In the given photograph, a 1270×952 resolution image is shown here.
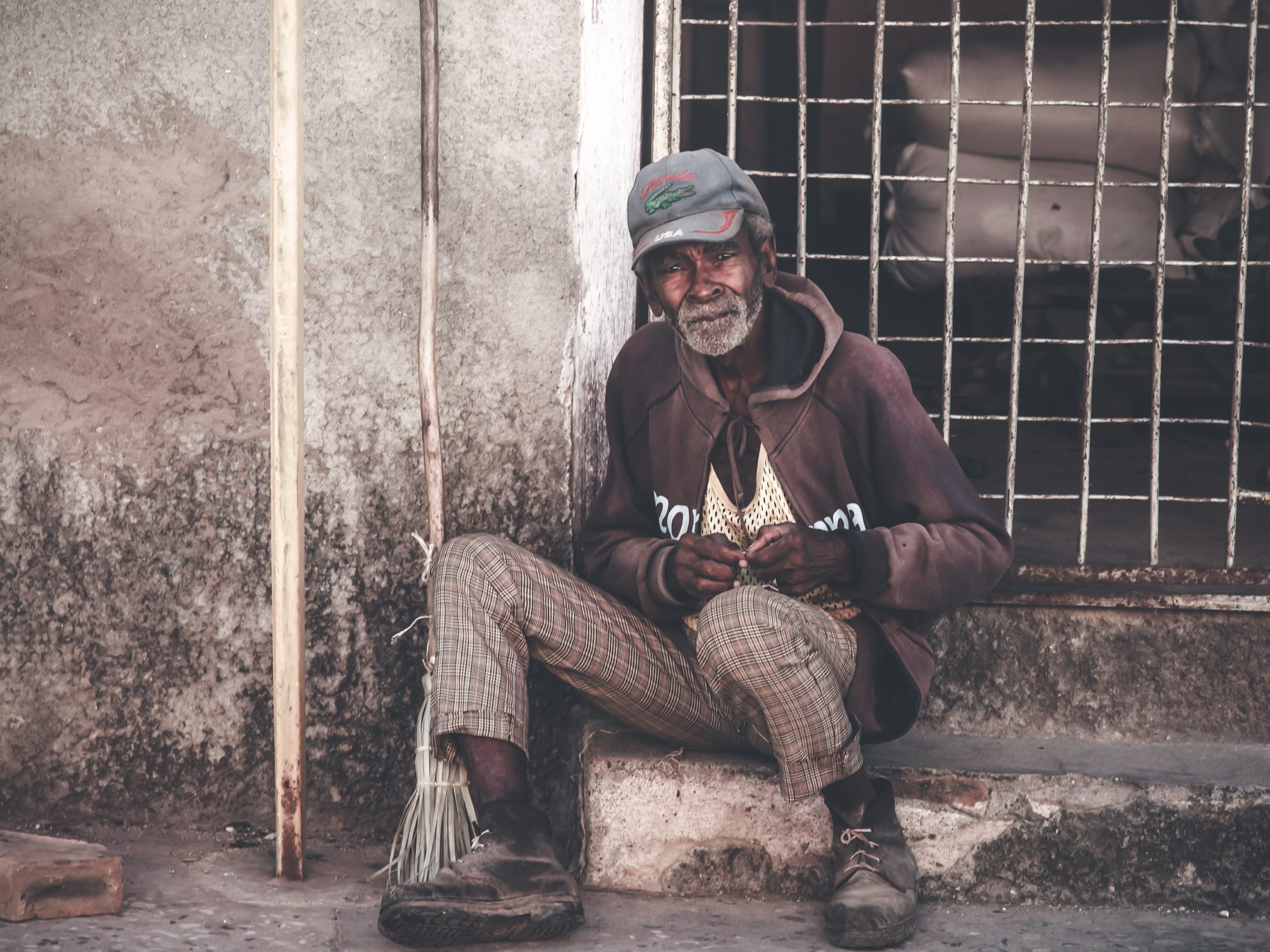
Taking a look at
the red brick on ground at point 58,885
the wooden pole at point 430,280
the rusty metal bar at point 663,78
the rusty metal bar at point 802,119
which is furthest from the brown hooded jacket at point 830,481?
the red brick on ground at point 58,885

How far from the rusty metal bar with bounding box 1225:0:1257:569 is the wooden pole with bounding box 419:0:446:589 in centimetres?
179

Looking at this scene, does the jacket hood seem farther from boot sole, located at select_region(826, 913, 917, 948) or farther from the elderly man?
boot sole, located at select_region(826, 913, 917, 948)

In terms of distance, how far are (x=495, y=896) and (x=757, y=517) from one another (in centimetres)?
88

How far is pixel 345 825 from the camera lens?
307cm

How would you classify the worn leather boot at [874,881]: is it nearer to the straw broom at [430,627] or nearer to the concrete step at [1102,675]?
the concrete step at [1102,675]

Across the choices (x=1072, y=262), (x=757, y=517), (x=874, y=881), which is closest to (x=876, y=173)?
(x=1072, y=262)

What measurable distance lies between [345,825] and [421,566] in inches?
24.8

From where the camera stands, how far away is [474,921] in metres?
2.31

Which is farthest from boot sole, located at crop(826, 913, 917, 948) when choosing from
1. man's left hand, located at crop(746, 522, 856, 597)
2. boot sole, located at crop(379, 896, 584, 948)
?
man's left hand, located at crop(746, 522, 856, 597)

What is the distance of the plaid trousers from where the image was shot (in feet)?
7.77

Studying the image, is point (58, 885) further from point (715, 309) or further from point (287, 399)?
point (715, 309)

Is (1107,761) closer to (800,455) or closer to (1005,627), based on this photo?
(1005,627)

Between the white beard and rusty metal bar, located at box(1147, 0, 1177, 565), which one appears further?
rusty metal bar, located at box(1147, 0, 1177, 565)

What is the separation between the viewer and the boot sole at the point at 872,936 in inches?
94.8
